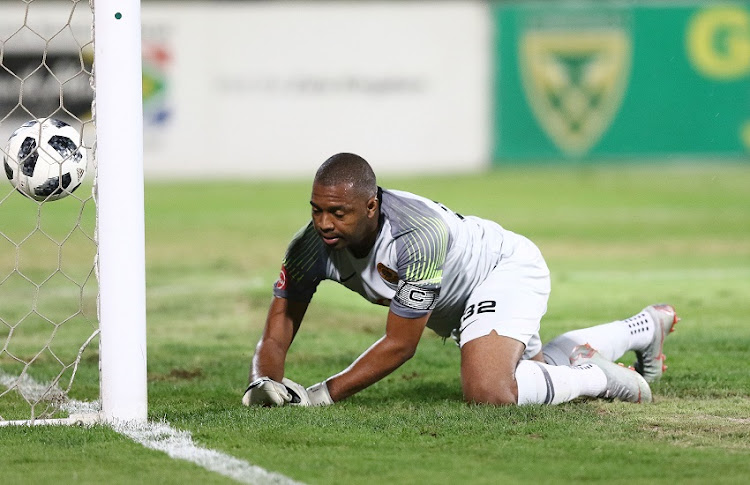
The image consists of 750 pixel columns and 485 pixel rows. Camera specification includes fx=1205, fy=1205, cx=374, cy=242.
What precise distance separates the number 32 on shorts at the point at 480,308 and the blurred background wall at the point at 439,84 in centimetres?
1510

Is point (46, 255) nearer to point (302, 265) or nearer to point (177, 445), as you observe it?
point (302, 265)

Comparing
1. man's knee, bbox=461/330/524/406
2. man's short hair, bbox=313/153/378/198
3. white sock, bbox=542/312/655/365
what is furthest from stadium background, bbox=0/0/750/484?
man's short hair, bbox=313/153/378/198

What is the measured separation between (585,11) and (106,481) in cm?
1793

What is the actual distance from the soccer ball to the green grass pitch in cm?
101

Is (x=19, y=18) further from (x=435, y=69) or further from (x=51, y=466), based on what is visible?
(x=51, y=466)

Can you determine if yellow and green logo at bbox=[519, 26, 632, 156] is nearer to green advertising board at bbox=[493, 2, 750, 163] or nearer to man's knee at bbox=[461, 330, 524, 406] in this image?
green advertising board at bbox=[493, 2, 750, 163]

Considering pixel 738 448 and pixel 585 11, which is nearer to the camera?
pixel 738 448

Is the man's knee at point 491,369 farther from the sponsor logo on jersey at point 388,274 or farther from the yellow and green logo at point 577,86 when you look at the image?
the yellow and green logo at point 577,86

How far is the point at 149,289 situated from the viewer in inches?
380

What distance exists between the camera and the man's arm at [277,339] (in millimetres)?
5320

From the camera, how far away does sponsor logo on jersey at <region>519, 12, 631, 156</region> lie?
2033 centimetres

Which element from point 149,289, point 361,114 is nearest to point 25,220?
point 149,289

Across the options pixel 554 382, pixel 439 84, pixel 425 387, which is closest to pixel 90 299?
pixel 425 387

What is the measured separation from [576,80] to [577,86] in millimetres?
115
